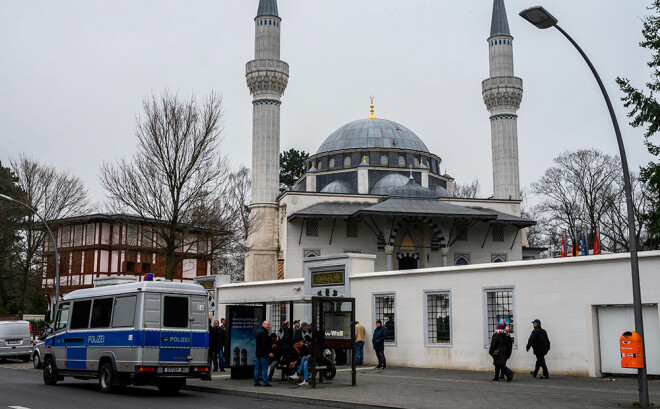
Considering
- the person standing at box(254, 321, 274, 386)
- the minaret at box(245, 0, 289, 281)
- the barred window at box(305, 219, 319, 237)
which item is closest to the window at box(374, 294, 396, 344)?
the person standing at box(254, 321, 274, 386)

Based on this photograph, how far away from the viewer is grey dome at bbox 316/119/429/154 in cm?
5403

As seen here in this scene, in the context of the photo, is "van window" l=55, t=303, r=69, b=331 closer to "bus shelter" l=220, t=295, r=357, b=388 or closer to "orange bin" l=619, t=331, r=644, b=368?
"bus shelter" l=220, t=295, r=357, b=388

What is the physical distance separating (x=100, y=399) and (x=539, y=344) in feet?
30.8

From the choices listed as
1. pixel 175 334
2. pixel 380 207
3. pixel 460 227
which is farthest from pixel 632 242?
pixel 460 227

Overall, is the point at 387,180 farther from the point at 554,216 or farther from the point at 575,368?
the point at 575,368

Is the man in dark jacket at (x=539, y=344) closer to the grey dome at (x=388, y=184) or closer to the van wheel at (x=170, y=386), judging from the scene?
the van wheel at (x=170, y=386)

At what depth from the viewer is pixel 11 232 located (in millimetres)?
39719

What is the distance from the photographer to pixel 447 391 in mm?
13961

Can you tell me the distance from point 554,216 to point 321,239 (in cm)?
1894

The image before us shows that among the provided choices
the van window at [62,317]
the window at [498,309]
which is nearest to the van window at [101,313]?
the van window at [62,317]

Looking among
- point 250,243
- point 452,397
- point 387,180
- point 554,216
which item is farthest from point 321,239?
point 452,397

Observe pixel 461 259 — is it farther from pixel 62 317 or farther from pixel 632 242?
pixel 632 242

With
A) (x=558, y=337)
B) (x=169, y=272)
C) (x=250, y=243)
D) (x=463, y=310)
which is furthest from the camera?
(x=250, y=243)

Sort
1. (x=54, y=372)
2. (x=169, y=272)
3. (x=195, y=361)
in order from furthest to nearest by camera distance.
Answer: (x=169, y=272)
(x=54, y=372)
(x=195, y=361)
